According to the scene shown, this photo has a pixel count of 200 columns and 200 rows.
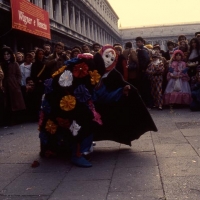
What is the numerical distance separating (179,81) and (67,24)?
23.6 meters

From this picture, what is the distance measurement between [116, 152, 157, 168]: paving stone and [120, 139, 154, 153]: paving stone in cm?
27

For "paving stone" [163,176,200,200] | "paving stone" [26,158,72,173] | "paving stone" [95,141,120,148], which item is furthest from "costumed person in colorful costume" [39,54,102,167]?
"paving stone" [163,176,200,200]

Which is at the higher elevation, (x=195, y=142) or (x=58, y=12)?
(x=58, y=12)

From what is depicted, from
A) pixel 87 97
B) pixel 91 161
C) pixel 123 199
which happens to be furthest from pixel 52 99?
pixel 123 199

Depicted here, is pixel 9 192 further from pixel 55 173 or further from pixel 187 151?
pixel 187 151

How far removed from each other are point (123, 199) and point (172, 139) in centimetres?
302

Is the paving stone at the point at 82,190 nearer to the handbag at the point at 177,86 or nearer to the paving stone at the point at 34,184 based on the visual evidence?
the paving stone at the point at 34,184

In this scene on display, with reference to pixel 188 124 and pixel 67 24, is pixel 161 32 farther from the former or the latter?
pixel 188 124

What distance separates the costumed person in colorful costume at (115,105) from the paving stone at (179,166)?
707 mm

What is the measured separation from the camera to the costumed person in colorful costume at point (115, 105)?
19.0 feet

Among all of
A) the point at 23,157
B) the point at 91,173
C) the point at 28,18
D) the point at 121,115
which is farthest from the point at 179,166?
the point at 28,18

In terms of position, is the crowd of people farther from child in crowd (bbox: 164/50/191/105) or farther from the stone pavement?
the stone pavement

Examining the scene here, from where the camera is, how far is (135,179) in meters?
4.54

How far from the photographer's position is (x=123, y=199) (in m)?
3.91
